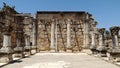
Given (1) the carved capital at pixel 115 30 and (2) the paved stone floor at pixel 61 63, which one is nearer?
(2) the paved stone floor at pixel 61 63

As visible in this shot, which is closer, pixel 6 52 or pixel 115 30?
pixel 115 30

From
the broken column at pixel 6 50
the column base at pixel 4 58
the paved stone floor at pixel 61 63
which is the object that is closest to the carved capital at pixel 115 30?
the paved stone floor at pixel 61 63

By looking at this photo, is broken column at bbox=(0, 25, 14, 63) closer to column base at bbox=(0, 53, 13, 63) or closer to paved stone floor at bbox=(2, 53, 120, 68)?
column base at bbox=(0, 53, 13, 63)

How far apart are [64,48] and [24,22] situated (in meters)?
7.43

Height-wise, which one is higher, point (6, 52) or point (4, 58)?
point (6, 52)

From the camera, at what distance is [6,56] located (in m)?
14.4

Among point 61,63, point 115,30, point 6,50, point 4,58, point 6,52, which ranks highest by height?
point 115,30

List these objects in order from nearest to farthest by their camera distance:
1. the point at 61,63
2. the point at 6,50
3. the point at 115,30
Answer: the point at 61,63, the point at 115,30, the point at 6,50

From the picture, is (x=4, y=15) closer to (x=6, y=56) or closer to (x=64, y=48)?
(x=64, y=48)

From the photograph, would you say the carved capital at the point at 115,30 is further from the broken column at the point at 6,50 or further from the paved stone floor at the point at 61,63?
the broken column at the point at 6,50

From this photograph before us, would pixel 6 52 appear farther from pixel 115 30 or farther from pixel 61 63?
pixel 115 30

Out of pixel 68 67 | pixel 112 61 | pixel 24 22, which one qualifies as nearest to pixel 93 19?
pixel 24 22

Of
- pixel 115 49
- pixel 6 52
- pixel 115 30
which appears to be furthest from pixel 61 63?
pixel 115 30

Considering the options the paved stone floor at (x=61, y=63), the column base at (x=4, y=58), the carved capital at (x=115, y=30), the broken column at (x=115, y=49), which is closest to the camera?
the paved stone floor at (x=61, y=63)
